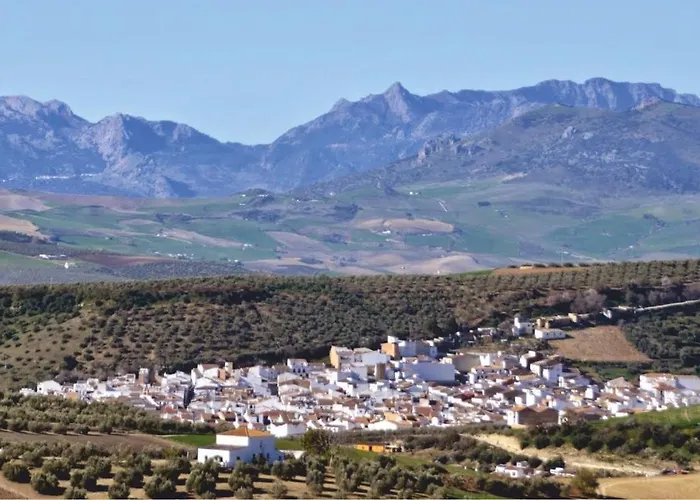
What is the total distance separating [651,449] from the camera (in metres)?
47.1

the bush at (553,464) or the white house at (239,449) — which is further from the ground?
the white house at (239,449)

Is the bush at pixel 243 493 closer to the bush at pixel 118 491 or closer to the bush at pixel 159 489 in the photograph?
the bush at pixel 159 489

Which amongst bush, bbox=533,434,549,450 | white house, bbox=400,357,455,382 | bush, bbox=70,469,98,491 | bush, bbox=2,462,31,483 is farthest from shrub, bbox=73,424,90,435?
white house, bbox=400,357,455,382

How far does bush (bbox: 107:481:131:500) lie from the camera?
2816 centimetres

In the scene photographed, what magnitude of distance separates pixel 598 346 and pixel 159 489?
54.9 meters

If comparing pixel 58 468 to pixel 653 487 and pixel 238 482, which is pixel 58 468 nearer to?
pixel 238 482

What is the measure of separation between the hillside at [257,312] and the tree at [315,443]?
30.8 m

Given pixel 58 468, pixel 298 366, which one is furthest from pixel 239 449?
pixel 298 366

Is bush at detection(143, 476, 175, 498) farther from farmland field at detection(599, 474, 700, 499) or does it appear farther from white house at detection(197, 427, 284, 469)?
farmland field at detection(599, 474, 700, 499)

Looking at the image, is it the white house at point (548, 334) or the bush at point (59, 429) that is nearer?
the bush at point (59, 429)

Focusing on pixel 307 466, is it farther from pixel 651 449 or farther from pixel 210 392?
pixel 210 392

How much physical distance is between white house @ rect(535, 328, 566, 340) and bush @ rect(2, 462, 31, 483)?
55068 millimetres

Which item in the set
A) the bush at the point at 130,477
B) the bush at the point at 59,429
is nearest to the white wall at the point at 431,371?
the bush at the point at 59,429

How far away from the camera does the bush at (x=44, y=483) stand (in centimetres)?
2820
